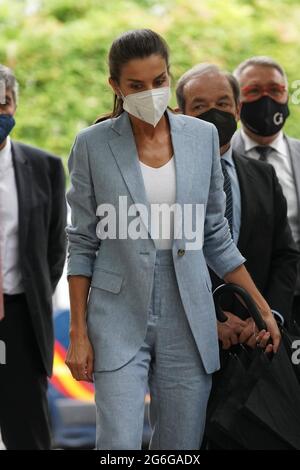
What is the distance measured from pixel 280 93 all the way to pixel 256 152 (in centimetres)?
35

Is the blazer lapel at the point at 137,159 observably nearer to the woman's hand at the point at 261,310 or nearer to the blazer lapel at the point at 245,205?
the woman's hand at the point at 261,310

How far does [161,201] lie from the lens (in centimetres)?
412

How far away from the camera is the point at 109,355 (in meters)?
4.10

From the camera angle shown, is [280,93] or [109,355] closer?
[109,355]

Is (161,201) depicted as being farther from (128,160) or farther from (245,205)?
(245,205)

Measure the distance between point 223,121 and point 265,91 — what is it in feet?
3.34

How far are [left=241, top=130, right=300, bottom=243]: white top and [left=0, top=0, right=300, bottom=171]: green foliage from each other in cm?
723

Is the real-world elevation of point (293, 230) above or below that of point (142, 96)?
below

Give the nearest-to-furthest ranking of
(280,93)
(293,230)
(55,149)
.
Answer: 1. (293,230)
2. (280,93)
3. (55,149)


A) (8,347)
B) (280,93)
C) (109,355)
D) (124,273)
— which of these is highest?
(280,93)

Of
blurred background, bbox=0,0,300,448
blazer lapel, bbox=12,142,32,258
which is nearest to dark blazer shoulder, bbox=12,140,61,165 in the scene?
blazer lapel, bbox=12,142,32,258

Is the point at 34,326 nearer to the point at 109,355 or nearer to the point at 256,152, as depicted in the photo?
the point at 256,152

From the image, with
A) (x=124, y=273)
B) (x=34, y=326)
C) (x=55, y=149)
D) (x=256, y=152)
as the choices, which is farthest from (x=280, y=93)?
(x=55, y=149)

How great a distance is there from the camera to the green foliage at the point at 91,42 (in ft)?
42.5
